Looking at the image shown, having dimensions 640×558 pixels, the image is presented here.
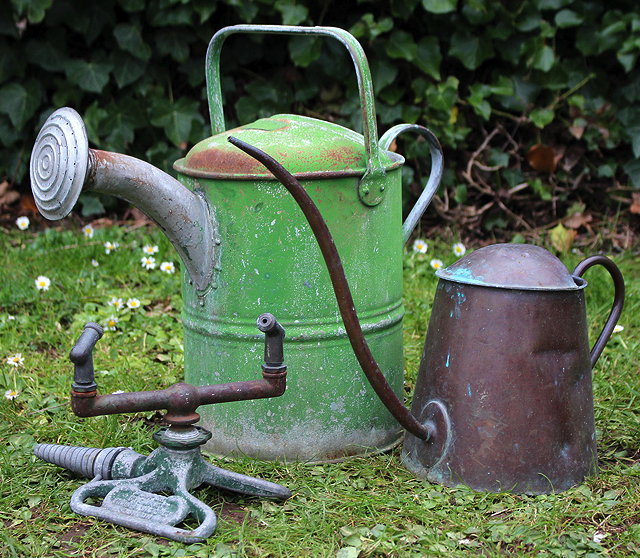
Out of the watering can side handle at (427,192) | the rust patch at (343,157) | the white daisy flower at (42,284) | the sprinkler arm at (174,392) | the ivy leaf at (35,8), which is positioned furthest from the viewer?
the ivy leaf at (35,8)

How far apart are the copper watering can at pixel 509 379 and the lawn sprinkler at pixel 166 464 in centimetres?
25

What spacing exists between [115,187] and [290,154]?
1.28ft

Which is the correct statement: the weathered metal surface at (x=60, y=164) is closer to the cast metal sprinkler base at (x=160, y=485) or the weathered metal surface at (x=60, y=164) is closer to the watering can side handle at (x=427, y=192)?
the cast metal sprinkler base at (x=160, y=485)

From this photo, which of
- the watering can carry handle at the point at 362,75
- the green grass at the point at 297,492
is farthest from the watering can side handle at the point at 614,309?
the watering can carry handle at the point at 362,75

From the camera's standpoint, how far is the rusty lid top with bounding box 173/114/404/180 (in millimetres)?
1978

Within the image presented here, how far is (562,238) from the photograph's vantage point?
3768 millimetres

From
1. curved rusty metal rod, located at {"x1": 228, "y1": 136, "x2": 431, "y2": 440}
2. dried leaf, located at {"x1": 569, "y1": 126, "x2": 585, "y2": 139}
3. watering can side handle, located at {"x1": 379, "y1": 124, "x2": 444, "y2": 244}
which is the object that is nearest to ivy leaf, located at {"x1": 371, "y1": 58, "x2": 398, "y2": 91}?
A: dried leaf, located at {"x1": 569, "y1": 126, "x2": 585, "y2": 139}

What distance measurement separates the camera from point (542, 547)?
1.71 metres

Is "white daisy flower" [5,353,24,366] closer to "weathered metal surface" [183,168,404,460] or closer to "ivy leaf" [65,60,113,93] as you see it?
"weathered metal surface" [183,168,404,460]

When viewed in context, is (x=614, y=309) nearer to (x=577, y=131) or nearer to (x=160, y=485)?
(x=160, y=485)

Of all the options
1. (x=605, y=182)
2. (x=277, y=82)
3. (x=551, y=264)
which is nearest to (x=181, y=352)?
(x=551, y=264)

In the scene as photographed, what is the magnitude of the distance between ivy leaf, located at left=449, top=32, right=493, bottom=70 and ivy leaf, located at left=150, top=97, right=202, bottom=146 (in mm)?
1139

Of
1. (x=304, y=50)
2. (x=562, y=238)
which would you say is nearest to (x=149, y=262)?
(x=304, y=50)

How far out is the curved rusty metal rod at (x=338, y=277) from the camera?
1.75 metres
